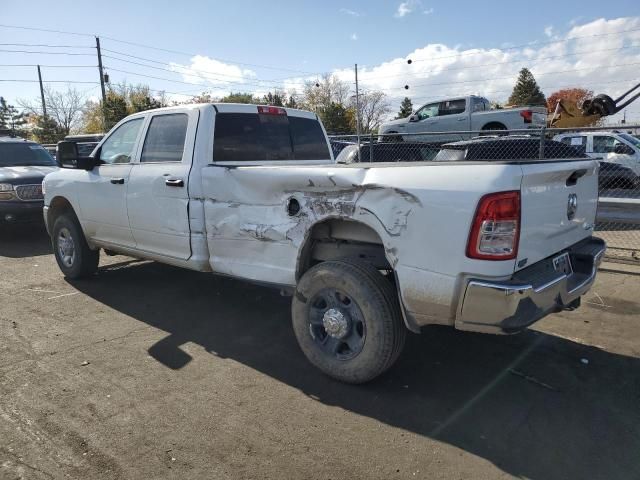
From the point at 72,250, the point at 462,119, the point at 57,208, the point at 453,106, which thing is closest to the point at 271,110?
the point at 72,250

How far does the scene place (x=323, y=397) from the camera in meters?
3.34

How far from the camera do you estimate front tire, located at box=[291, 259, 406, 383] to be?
320 centimetres

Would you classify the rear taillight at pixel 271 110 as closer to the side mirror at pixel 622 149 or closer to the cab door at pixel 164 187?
the cab door at pixel 164 187

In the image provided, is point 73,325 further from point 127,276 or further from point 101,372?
point 127,276

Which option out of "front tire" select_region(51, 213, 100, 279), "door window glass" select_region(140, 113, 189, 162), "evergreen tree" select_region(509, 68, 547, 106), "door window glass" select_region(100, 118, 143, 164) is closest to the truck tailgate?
"door window glass" select_region(140, 113, 189, 162)

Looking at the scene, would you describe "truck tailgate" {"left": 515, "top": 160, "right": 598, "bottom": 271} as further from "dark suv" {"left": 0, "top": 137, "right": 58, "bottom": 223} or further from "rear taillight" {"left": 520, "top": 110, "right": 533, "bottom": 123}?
"rear taillight" {"left": 520, "top": 110, "right": 533, "bottom": 123}

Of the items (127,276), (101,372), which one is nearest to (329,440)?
(101,372)

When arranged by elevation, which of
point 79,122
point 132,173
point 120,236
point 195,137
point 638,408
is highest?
point 79,122

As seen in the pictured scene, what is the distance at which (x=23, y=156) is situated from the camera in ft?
32.7

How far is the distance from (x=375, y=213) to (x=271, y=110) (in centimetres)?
234

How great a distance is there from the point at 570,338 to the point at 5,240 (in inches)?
372

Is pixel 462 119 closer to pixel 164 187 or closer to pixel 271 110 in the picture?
pixel 271 110

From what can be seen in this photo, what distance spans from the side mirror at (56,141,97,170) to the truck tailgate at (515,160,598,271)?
460 cm

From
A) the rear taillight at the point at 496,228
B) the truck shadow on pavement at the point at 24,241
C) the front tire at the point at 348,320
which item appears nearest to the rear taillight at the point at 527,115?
the truck shadow on pavement at the point at 24,241
